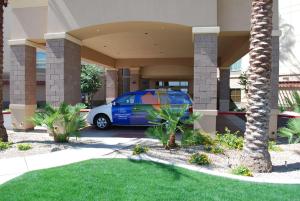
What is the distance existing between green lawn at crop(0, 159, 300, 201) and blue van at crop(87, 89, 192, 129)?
21.7 ft

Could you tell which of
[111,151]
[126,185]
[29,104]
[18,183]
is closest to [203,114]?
[111,151]

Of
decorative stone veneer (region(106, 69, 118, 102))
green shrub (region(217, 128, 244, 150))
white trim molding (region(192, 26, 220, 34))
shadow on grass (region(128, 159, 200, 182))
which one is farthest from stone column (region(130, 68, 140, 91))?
shadow on grass (region(128, 159, 200, 182))

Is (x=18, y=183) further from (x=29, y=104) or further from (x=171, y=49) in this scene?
(x=171, y=49)

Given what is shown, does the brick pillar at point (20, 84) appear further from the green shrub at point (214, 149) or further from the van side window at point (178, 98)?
the green shrub at point (214, 149)

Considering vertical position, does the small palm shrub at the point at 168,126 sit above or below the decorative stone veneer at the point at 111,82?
below

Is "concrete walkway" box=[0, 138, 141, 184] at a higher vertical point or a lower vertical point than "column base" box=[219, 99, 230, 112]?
lower

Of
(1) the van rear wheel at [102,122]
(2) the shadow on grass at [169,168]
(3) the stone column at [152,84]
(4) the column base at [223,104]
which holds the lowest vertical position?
(2) the shadow on grass at [169,168]

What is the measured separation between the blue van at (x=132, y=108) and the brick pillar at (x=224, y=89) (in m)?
9.48

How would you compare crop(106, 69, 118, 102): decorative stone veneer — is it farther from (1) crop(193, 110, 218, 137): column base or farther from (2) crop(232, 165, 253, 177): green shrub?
(2) crop(232, 165, 253, 177): green shrub

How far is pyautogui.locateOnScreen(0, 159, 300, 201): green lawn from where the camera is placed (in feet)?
18.0

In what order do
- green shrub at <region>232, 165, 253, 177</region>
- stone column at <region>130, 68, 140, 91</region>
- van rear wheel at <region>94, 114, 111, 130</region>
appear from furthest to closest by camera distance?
1. stone column at <region>130, 68, 140, 91</region>
2. van rear wheel at <region>94, 114, 111, 130</region>
3. green shrub at <region>232, 165, 253, 177</region>

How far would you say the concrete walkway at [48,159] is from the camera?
7098 mm

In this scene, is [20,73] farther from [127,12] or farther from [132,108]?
[127,12]

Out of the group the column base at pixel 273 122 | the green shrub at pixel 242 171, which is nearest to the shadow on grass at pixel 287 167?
the green shrub at pixel 242 171
